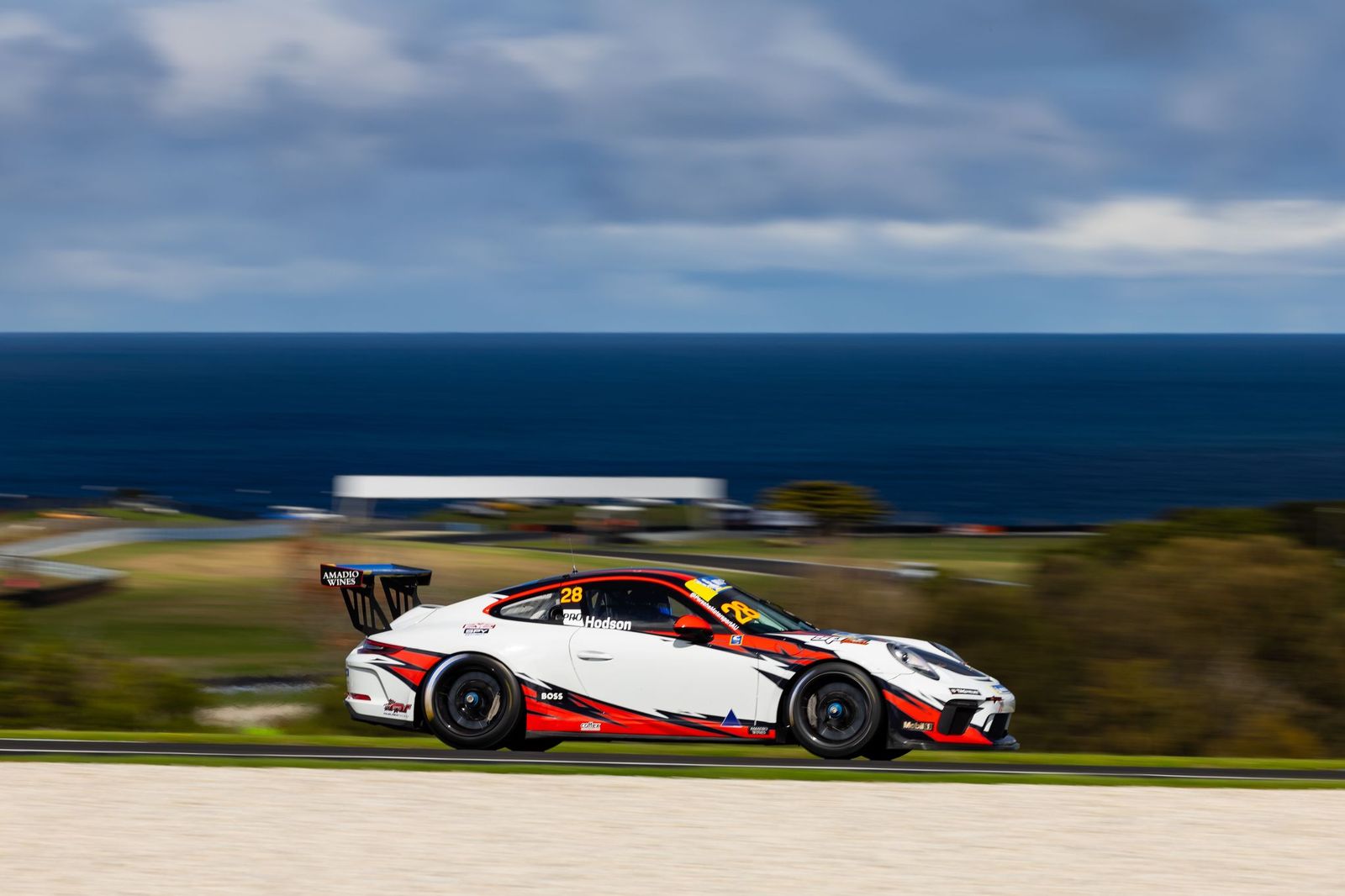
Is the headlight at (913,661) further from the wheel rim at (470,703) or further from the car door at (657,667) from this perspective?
the wheel rim at (470,703)

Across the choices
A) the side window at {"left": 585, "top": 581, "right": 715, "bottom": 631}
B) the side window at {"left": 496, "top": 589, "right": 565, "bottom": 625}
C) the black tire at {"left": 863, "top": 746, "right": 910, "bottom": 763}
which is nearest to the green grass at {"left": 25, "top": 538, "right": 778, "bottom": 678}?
the side window at {"left": 496, "top": 589, "right": 565, "bottom": 625}

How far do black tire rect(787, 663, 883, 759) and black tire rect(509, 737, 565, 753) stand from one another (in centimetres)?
189

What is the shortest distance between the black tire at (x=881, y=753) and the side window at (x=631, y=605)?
1572 millimetres

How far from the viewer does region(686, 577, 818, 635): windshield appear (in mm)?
11352

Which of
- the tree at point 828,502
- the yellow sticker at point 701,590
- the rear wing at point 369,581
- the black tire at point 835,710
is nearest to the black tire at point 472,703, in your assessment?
the rear wing at point 369,581

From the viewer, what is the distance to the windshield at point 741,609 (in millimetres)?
11352

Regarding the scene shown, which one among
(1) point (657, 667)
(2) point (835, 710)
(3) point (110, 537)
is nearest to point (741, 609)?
(1) point (657, 667)

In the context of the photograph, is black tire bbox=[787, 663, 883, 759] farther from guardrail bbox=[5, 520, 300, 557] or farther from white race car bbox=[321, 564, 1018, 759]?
guardrail bbox=[5, 520, 300, 557]

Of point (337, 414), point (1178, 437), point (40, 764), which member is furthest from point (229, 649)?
point (337, 414)

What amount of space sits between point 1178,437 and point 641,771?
406 ft

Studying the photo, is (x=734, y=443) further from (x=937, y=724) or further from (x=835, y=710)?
(x=937, y=724)

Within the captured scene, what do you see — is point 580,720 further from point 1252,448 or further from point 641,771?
point 1252,448

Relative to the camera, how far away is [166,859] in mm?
8266

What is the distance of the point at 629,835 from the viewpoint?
8.89 m
